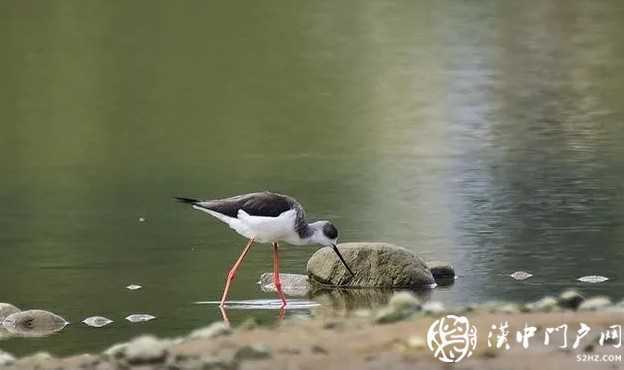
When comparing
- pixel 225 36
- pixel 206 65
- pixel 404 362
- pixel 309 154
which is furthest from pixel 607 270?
pixel 225 36

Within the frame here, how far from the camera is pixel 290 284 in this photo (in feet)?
49.6

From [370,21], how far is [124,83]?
1316cm

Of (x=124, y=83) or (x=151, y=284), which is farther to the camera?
(x=124, y=83)

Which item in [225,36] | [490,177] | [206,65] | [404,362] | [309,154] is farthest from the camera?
[225,36]

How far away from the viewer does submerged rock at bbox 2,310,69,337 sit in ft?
44.0

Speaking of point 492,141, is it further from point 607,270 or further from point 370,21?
point 370,21

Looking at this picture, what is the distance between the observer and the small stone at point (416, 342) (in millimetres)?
10570

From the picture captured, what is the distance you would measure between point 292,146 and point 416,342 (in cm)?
1474

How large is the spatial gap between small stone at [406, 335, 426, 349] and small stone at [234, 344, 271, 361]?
0.84m

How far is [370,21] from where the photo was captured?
45.8m

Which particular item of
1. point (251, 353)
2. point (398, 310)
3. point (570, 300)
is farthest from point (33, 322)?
point (570, 300)

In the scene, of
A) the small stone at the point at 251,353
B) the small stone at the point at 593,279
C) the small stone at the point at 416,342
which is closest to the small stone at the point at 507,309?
the small stone at the point at 416,342

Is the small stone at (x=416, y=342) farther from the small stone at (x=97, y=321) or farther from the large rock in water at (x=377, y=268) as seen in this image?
the large rock in water at (x=377, y=268)

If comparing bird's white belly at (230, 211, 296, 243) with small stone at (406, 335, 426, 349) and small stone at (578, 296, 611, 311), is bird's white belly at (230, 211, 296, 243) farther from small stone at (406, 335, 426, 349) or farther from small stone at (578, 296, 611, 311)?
small stone at (406, 335, 426, 349)
